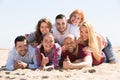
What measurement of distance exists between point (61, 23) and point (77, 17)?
2.00ft

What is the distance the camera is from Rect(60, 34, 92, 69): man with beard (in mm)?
7631

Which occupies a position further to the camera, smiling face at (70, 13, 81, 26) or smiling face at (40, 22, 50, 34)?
smiling face at (70, 13, 81, 26)

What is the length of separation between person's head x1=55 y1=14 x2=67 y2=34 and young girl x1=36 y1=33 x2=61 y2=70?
69 centimetres

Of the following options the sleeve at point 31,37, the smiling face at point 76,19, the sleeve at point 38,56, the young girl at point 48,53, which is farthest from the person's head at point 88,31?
the sleeve at point 31,37

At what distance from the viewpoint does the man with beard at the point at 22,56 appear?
807 cm

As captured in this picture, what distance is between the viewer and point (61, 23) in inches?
334

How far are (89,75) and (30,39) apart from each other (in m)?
2.71

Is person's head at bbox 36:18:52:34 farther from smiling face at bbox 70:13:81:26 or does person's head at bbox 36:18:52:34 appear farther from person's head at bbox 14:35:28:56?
smiling face at bbox 70:13:81:26

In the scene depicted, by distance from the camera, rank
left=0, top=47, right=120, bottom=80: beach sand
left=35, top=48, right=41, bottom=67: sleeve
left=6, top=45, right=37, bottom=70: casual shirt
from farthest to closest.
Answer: left=6, top=45, right=37, bottom=70: casual shirt → left=35, top=48, right=41, bottom=67: sleeve → left=0, top=47, right=120, bottom=80: beach sand

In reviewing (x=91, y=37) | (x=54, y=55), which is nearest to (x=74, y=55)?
(x=54, y=55)

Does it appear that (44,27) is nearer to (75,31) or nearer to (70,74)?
(75,31)

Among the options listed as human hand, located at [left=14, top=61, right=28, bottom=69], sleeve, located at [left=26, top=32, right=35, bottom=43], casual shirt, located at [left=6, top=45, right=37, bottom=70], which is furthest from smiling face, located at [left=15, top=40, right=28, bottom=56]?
sleeve, located at [left=26, top=32, right=35, bottom=43]

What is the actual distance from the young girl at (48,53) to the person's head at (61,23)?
0.69 meters

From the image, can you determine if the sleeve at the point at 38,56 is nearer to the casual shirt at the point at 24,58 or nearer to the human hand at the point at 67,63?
the casual shirt at the point at 24,58
